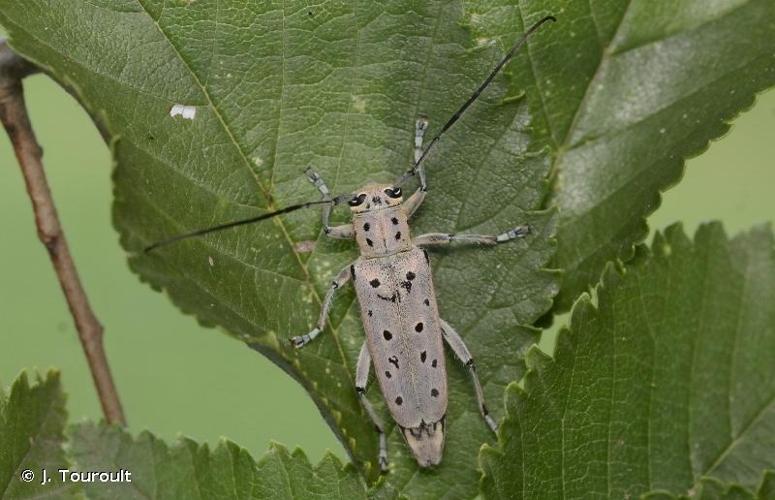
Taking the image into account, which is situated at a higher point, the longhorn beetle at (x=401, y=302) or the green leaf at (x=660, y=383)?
the longhorn beetle at (x=401, y=302)

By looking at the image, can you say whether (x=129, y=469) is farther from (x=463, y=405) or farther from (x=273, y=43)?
(x=273, y=43)

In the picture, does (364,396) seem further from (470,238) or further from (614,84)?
(614,84)

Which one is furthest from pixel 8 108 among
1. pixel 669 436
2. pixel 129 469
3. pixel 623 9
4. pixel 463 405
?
pixel 669 436

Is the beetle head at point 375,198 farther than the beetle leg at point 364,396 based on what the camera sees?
Yes

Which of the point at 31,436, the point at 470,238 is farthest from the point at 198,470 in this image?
the point at 470,238

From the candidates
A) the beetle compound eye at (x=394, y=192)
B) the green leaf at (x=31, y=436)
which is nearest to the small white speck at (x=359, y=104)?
the beetle compound eye at (x=394, y=192)

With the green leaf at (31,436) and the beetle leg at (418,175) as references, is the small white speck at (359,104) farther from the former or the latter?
the green leaf at (31,436)

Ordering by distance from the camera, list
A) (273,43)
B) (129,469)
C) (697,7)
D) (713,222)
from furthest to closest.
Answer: (697,7)
(273,43)
(713,222)
(129,469)
